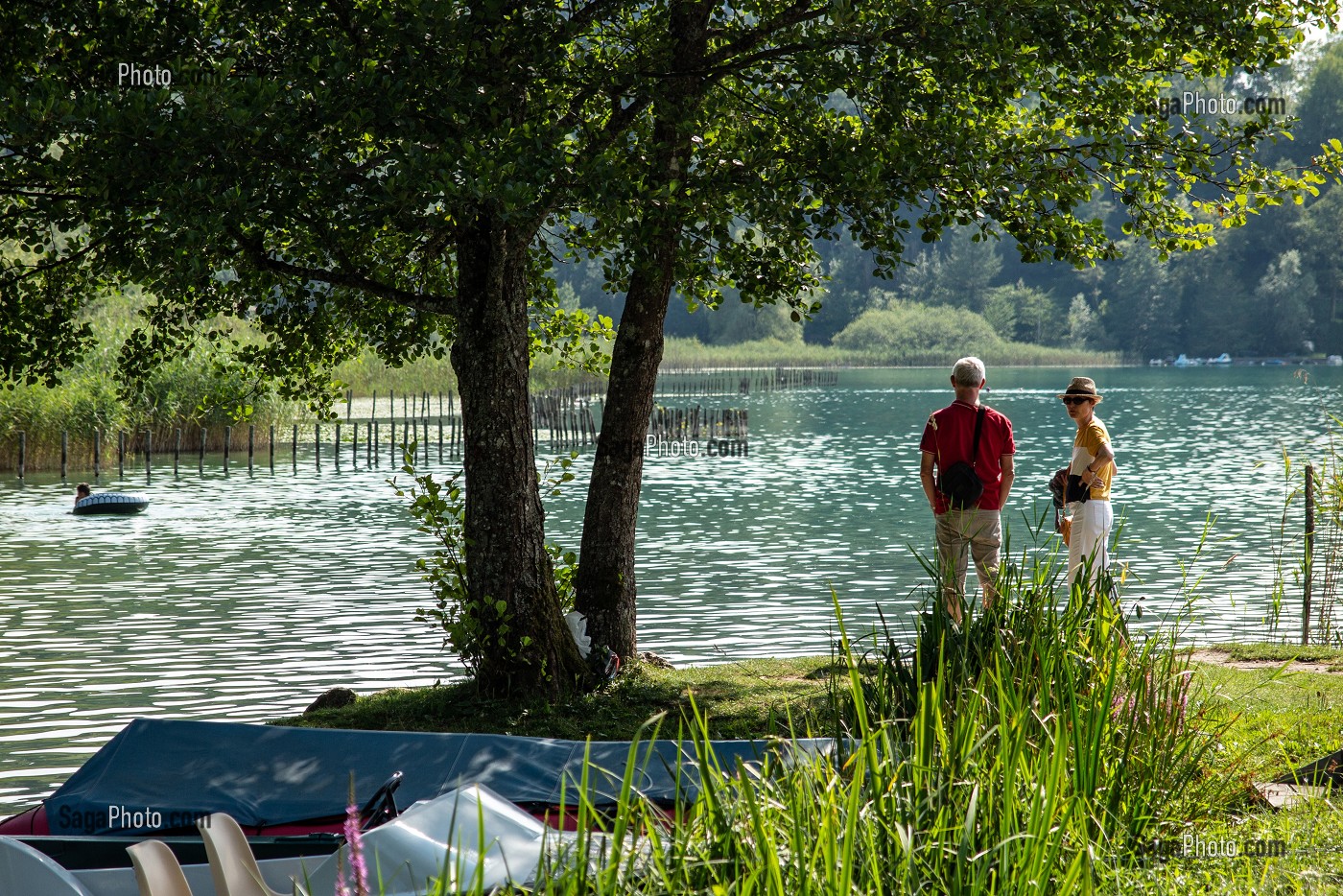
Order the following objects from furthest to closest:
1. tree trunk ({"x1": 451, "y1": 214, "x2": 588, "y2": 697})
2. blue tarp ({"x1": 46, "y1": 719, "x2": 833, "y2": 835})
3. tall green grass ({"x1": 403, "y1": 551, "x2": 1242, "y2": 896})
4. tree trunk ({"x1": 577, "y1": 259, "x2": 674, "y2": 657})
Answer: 1. tree trunk ({"x1": 577, "y1": 259, "x2": 674, "y2": 657})
2. tree trunk ({"x1": 451, "y1": 214, "x2": 588, "y2": 697})
3. blue tarp ({"x1": 46, "y1": 719, "x2": 833, "y2": 835})
4. tall green grass ({"x1": 403, "y1": 551, "x2": 1242, "y2": 896})

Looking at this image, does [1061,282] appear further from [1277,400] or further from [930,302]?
[1277,400]

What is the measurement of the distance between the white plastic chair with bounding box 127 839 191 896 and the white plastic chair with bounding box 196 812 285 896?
92mm

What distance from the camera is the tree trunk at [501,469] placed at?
7262mm

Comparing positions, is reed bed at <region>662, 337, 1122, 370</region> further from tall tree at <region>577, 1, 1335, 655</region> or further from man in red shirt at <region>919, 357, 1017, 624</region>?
man in red shirt at <region>919, 357, 1017, 624</region>

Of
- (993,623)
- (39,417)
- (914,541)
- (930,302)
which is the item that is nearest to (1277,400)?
(914,541)

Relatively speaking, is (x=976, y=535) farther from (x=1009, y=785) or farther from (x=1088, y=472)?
(x=1009, y=785)

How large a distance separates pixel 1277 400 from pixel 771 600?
43.9m

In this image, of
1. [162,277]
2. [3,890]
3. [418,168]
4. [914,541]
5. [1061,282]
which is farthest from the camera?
[1061,282]

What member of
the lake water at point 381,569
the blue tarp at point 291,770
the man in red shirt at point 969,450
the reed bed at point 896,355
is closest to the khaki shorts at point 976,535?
the man in red shirt at point 969,450

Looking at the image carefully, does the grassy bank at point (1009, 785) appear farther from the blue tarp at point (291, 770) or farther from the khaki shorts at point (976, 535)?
the khaki shorts at point (976, 535)

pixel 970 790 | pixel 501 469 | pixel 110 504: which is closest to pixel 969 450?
pixel 501 469

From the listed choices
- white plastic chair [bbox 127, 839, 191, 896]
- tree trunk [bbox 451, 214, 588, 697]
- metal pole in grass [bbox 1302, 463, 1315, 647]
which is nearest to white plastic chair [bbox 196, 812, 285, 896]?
white plastic chair [bbox 127, 839, 191, 896]

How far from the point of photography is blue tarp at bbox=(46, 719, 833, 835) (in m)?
5.18

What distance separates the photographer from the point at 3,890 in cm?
382
